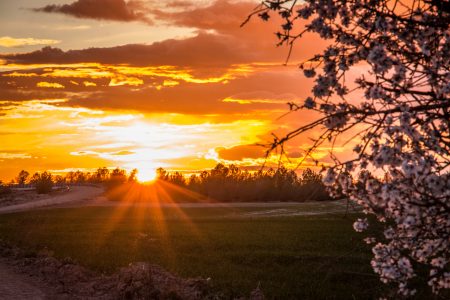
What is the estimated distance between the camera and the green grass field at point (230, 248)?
1662cm

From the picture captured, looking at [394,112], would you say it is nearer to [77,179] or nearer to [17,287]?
[17,287]

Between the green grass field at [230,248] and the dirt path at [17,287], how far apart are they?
242 cm

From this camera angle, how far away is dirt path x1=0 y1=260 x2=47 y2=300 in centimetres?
1579

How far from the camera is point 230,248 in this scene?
80.1 feet

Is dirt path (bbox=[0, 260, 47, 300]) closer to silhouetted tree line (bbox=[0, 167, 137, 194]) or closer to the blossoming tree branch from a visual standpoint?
the blossoming tree branch

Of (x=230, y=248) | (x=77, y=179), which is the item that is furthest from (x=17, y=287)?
(x=77, y=179)

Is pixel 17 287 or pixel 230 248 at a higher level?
pixel 230 248

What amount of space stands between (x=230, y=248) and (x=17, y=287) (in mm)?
9940

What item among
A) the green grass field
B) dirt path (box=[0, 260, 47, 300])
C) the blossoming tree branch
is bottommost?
dirt path (box=[0, 260, 47, 300])

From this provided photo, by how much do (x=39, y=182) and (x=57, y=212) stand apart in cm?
3463

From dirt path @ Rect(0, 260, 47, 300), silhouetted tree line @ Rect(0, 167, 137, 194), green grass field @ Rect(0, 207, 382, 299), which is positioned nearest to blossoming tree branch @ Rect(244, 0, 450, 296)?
green grass field @ Rect(0, 207, 382, 299)

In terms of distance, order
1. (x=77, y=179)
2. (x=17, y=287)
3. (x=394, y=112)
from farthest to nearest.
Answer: (x=77, y=179)
(x=17, y=287)
(x=394, y=112)

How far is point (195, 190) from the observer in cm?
7469

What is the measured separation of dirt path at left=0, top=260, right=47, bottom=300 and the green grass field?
2.42 meters
